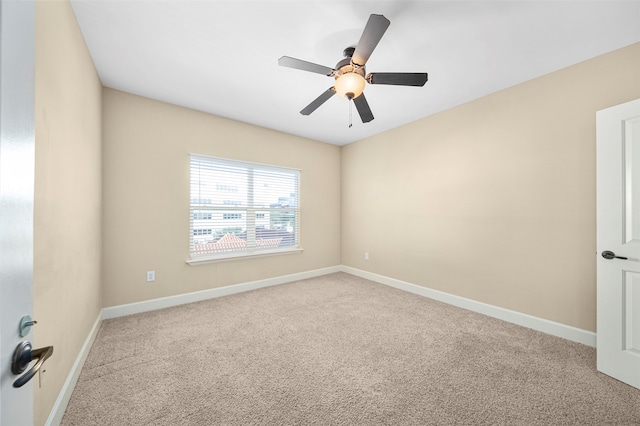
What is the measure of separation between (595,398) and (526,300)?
1143 mm

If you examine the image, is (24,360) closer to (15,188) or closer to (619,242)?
(15,188)

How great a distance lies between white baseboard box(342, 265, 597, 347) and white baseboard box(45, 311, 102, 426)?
375cm

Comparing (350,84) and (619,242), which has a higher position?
(350,84)

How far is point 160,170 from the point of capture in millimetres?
3199

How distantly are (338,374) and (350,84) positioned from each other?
2.20m

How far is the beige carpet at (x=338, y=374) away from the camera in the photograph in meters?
1.54

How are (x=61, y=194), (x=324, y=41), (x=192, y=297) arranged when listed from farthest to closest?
(x=192, y=297)
(x=324, y=41)
(x=61, y=194)

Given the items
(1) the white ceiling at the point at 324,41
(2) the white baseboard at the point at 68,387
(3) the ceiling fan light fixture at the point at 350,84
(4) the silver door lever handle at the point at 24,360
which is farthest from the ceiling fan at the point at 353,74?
(2) the white baseboard at the point at 68,387

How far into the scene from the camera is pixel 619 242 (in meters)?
1.89

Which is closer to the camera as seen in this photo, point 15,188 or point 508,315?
point 15,188

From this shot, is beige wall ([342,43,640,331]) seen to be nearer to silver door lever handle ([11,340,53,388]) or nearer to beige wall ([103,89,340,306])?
beige wall ([103,89,340,306])

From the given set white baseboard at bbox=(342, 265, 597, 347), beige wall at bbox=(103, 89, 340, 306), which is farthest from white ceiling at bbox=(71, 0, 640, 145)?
white baseboard at bbox=(342, 265, 597, 347)

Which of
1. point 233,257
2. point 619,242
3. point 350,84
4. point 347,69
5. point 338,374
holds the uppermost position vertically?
point 347,69

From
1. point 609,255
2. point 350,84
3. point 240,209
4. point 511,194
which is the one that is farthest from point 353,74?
point 240,209
